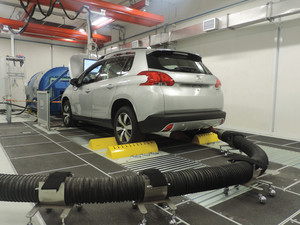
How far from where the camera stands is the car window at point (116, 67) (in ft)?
11.8

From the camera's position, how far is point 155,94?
298 centimetres

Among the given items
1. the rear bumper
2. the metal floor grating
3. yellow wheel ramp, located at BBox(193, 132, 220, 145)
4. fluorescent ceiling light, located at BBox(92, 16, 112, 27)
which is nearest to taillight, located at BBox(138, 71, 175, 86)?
the rear bumper

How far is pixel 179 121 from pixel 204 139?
126 cm

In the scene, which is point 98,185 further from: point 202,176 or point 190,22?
point 190,22

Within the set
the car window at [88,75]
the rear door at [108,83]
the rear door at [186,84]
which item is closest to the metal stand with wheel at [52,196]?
the rear door at [186,84]

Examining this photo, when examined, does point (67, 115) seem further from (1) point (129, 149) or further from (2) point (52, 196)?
(2) point (52, 196)

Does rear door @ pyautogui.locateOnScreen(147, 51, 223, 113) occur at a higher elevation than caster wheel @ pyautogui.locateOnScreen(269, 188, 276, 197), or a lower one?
higher

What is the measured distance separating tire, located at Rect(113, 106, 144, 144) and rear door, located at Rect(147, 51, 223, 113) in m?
0.59

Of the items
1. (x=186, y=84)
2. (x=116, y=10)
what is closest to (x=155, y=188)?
(x=186, y=84)

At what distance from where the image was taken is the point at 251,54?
5.70 metres

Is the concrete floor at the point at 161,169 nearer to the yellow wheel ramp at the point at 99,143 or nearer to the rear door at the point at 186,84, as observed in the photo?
the yellow wheel ramp at the point at 99,143

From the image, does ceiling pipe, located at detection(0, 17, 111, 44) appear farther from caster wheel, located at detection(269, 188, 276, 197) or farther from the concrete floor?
caster wheel, located at detection(269, 188, 276, 197)

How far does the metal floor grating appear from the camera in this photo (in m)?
2.77

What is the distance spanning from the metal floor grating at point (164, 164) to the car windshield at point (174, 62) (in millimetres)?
1285
